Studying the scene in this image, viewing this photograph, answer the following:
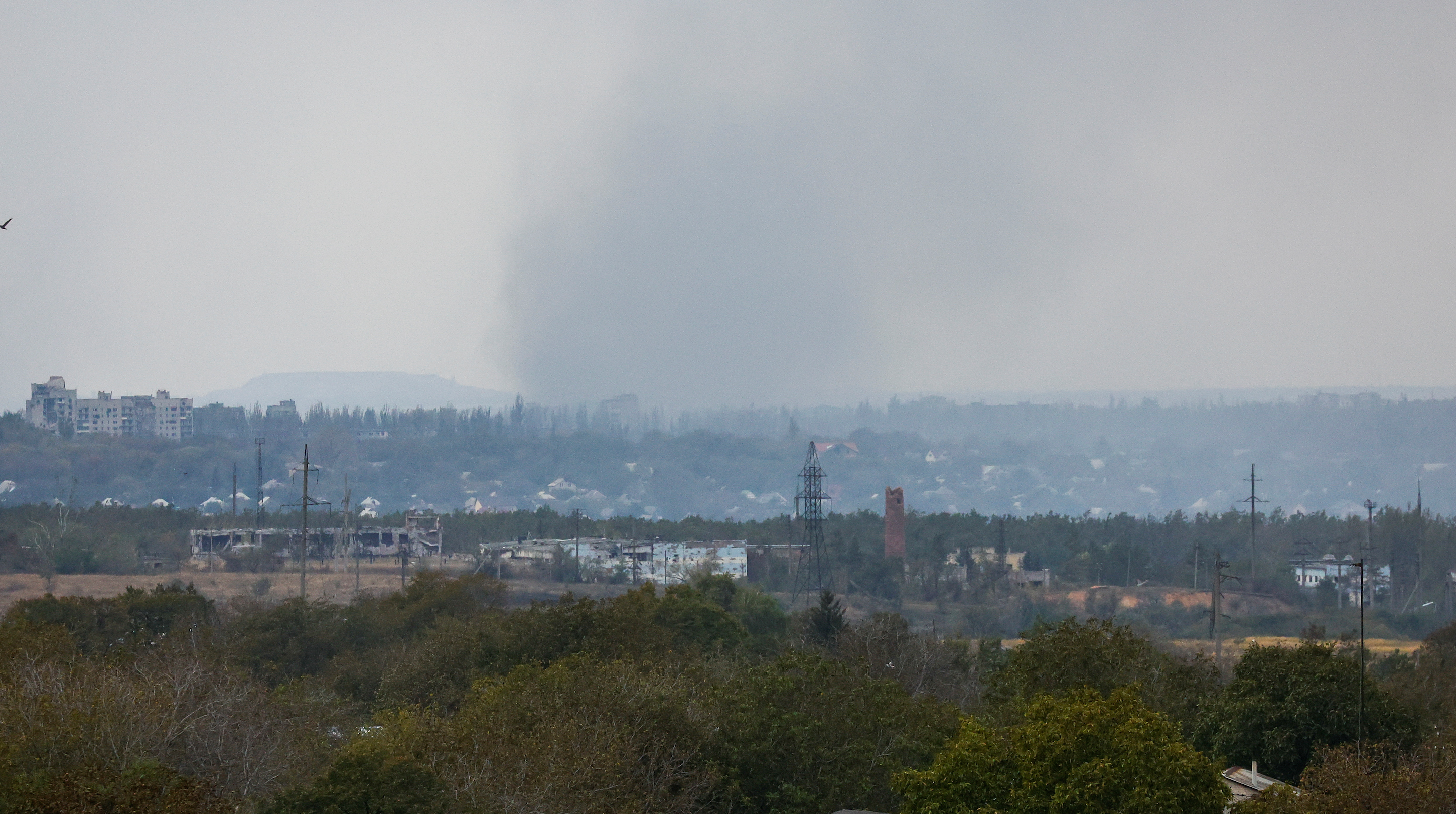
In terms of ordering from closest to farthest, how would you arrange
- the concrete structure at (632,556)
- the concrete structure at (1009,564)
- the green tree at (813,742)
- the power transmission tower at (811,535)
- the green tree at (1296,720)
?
A: 1. the green tree at (813,742)
2. the green tree at (1296,720)
3. the power transmission tower at (811,535)
4. the concrete structure at (632,556)
5. the concrete structure at (1009,564)

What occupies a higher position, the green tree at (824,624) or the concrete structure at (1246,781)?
the concrete structure at (1246,781)

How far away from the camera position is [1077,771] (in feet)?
54.9

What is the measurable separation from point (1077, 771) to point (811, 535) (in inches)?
2743

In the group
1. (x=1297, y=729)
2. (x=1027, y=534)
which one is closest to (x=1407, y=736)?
(x=1297, y=729)

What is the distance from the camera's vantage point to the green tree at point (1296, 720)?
963 inches

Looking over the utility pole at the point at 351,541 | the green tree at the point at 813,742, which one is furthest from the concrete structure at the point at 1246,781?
the utility pole at the point at 351,541

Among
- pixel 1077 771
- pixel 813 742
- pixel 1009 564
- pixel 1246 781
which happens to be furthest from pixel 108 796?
pixel 1009 564

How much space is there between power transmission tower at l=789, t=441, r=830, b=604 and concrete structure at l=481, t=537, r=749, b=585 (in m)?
4.44

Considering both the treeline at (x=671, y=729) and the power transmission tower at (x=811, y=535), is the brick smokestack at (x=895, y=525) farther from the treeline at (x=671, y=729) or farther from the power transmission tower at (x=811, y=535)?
the treeline at (x=671, y=729)

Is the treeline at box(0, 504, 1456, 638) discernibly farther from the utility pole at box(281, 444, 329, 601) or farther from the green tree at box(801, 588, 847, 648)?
the green tree at box(801, 588, 847, 648)

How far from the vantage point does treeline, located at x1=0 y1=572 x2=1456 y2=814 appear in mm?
17203

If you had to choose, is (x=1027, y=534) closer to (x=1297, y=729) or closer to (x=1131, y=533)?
(x=1131, y=533)

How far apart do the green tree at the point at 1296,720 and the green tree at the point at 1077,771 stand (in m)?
7.13

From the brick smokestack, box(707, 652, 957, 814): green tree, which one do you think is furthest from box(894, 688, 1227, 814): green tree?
the brick smokestack
